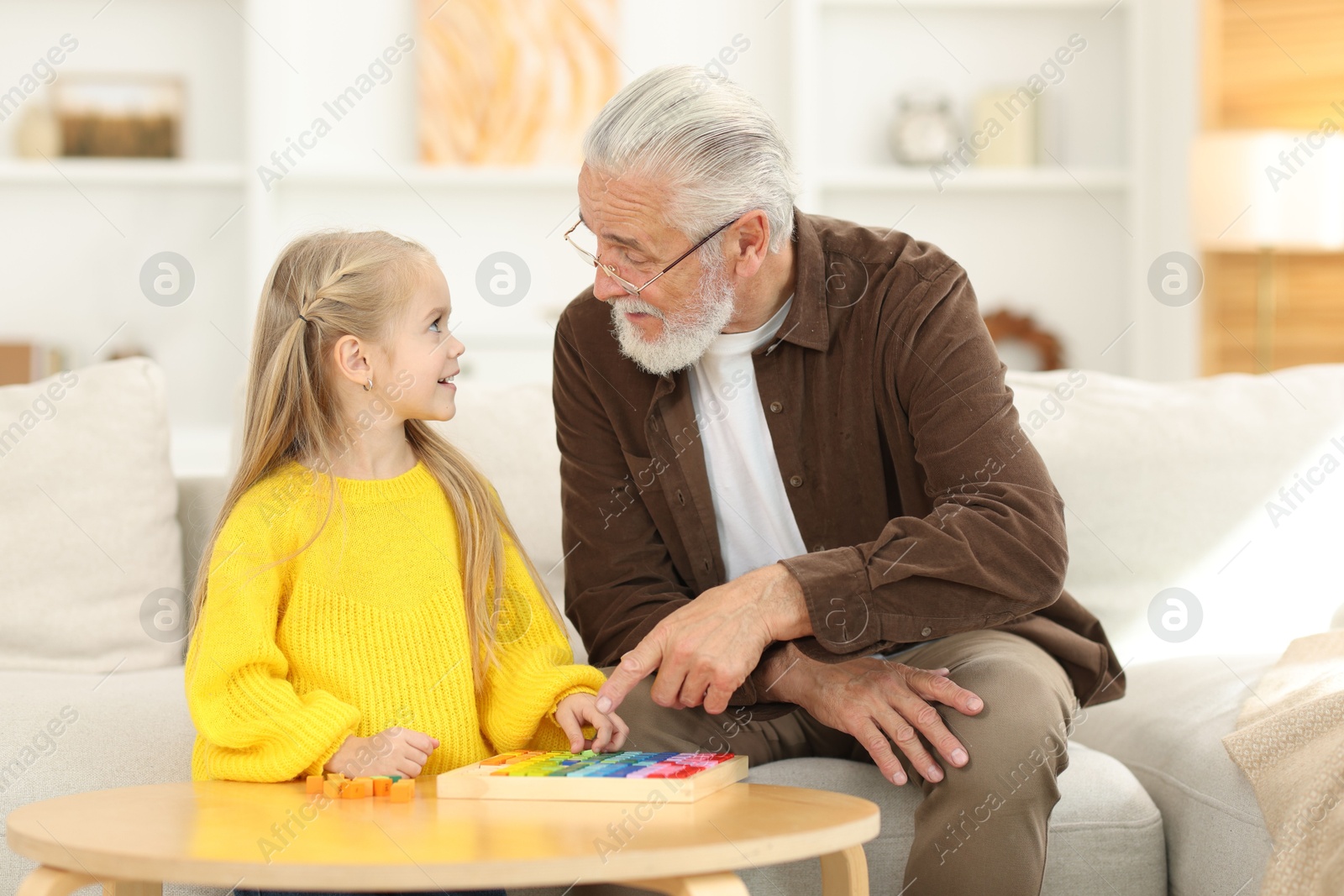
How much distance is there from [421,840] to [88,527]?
119 centimetres

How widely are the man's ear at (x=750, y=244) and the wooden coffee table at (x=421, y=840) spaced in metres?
0.71

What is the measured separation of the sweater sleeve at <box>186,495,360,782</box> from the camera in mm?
1259

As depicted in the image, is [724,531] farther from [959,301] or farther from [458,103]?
[458,103]

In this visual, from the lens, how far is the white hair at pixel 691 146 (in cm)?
157

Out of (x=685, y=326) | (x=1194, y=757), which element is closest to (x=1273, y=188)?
→ (x=1194, y=757)

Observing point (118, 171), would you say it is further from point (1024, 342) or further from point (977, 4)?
point (1024, 342)

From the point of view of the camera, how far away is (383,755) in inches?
50.1

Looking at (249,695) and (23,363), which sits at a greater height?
(23,363)

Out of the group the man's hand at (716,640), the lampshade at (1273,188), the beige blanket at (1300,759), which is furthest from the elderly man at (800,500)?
the lampshade at (1273,188)

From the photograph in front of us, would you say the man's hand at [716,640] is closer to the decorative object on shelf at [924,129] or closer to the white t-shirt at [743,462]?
the white t-shirt at [743,462]

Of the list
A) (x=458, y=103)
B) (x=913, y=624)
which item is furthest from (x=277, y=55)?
(x=913, y=624)


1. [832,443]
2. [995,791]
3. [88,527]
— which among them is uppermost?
[832,443]

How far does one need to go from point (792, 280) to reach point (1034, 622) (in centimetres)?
55

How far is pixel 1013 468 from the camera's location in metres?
1.46
